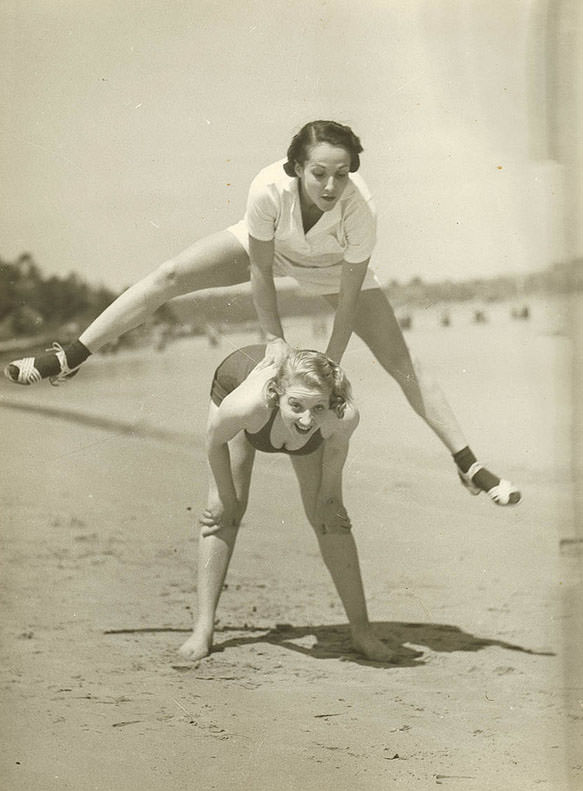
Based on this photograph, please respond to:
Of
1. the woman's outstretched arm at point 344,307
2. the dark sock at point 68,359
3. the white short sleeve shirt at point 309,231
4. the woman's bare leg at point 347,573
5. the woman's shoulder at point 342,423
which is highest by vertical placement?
the white short sleeve shirt at point 309,231

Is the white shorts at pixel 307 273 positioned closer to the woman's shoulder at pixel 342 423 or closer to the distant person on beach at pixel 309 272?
the distant person on beach at pixel 309 272

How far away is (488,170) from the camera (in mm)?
4492

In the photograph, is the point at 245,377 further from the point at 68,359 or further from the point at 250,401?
the point at 68,359

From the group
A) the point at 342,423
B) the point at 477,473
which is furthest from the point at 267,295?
the point at 477,473

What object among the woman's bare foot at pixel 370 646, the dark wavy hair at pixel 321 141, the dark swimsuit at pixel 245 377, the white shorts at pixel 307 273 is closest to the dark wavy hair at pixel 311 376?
the dark swimsuit at pixel 245 377

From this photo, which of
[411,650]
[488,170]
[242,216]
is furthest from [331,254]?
[411,650]

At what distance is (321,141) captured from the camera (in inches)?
172

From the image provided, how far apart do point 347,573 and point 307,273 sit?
106cm

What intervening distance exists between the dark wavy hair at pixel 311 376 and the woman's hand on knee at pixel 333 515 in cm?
35

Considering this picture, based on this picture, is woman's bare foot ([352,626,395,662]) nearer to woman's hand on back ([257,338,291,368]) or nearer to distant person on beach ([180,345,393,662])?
distant person on beach ([180,345,393,662])

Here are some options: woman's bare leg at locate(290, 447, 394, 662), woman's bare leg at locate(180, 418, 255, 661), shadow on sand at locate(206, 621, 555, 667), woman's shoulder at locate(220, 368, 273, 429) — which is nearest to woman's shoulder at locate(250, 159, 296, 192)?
woman's shoulder at locate(220, 368, 273, 429)

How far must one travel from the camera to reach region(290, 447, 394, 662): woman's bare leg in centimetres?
452

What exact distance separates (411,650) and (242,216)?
1625 millimetres

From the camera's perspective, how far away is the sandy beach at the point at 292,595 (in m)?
4.48
